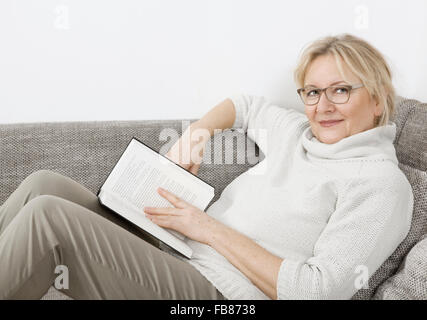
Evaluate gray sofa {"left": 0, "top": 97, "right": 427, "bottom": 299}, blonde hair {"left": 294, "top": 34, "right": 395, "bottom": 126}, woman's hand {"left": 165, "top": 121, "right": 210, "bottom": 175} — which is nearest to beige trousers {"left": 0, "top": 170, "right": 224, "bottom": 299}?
gray sofa {"left": 0, "top": 97, "right": 427, "bottom": 299}

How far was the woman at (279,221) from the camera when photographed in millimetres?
1000

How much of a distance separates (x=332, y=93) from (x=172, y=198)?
478 millimetres

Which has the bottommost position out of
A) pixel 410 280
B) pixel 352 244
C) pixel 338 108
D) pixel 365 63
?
pixel 410 280

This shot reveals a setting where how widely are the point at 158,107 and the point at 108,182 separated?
49 centimetres

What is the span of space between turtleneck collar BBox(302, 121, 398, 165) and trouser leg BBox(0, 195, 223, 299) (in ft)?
1.45

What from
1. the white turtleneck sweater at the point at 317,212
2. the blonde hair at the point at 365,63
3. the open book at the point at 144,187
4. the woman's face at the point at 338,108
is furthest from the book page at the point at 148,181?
the blonde hair at the point at 365,63

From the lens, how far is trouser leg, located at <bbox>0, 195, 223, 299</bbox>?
0.95 metres

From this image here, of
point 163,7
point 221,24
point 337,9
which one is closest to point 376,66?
point 337,9

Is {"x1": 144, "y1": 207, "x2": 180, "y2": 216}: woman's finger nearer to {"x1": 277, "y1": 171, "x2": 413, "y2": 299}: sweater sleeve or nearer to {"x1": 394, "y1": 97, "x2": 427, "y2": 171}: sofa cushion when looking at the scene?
{"x1": 277, "y1": 171, "x2": 413, "y2": 299}: sweater sleeve

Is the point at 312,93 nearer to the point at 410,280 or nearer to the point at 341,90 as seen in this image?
the point at 341,90

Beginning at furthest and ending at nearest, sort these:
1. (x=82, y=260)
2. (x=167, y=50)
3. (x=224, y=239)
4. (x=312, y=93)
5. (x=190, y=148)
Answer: (x=167, y=50), (x=190, y=148), (x=312, y=93), (x=224, y=239), (x=82, y=260)

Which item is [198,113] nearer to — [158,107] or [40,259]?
[158,107]

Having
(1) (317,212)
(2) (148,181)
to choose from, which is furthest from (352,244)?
(2) (148,181)

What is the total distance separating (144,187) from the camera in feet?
4.01
